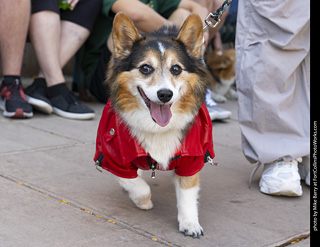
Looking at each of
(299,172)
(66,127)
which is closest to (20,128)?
(66,127)

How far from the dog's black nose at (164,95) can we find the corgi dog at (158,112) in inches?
3.3

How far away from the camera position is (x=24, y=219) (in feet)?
9.12

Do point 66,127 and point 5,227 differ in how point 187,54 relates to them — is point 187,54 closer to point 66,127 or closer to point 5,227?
point 5,227

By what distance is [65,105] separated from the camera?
506 cm

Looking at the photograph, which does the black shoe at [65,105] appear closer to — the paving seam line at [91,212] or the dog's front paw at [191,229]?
the paving seam line at [91,212]

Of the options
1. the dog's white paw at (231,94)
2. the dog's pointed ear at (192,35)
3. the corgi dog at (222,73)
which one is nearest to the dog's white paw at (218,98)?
the corgi dog at (222,73)

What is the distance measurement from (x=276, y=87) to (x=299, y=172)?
74 centimetres

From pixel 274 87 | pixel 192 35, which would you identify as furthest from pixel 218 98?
pixel 192 35

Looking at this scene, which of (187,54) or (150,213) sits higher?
(187,54)

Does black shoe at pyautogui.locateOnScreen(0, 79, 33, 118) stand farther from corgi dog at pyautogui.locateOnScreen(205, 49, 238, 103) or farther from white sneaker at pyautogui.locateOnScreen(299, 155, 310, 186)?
corgi dog at pyautogui.locateOnScreen(205, 49, 238, 103)

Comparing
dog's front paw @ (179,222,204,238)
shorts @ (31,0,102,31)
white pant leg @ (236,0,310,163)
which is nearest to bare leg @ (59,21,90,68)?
shorts @ (31,0,102,31)

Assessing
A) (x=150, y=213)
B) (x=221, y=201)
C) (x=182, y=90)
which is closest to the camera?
(x=182, y=90)

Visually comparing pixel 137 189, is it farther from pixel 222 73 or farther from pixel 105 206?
pixel 222 73

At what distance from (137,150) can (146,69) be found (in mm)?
454
